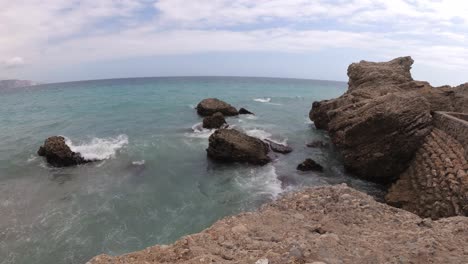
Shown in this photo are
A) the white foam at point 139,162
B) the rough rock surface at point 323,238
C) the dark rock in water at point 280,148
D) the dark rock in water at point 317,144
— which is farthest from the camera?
the dark rock in water at point 317,144

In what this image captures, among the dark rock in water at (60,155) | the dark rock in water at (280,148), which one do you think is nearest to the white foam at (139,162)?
the dark rock in water at (60,155)

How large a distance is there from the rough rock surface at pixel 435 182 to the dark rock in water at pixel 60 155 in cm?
2430

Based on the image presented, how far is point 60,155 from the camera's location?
85.3 feet

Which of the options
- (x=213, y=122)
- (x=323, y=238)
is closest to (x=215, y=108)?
(x=213, y=122)

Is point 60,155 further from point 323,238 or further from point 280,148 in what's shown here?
point 323,238

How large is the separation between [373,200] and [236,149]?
51.4 feet

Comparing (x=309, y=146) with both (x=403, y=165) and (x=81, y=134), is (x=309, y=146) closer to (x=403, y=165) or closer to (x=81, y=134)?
(x=403, y=165)

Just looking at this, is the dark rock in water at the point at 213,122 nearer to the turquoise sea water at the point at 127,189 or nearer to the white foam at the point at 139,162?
the turquoise sea water at the point at 127,189

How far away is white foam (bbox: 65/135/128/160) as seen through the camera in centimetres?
2826

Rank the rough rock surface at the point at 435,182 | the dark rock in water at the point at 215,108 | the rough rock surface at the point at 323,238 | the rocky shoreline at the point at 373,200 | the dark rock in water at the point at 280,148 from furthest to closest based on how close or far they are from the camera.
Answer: the dark rock in water at the point at 215,108
the dark rock in water at the point at 280,148
the rough rock surface at the point at 435,182
the rocky shoreline at the point at 373,200
the rough rock surface at the point at 323,238

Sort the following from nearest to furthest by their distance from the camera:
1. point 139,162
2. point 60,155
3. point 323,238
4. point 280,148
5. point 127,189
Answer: point 323,238 < point 127,189 < point 60,155 < point 139,162 < point 280,148

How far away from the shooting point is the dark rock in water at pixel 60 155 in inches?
1026

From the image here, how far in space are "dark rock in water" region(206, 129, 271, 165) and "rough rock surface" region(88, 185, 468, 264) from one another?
14.9 meters

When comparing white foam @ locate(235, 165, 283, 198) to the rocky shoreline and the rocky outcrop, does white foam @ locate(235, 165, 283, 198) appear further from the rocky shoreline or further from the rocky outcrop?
the rocky outcrop
